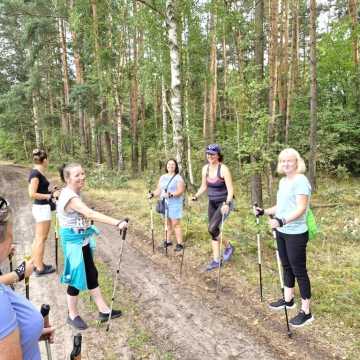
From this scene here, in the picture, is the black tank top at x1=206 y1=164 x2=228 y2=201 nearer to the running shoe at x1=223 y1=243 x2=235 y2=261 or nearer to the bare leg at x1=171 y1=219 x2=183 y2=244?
the running shoe at x1=223 y1=243 x2=235 y2=261

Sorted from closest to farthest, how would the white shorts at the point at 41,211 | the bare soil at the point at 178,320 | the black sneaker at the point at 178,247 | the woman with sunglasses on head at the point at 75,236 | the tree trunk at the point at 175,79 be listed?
the bare soil at the point at 178,320, the woman with sunglasses on head at the point at 75,236, the white shorts at the point at 41,211, the black sneaker at the point at 178,247, the tree trunk at the point at 175,79

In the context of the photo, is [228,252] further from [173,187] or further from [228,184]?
[173,187]

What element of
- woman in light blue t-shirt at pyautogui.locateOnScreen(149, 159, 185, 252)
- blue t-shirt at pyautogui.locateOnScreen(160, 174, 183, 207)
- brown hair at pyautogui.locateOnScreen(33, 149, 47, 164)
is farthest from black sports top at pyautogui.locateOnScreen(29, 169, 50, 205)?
blue t-shirt at pyautogui.locateOnScreen(160, 174, 183, 207)

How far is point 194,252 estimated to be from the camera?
7.01m

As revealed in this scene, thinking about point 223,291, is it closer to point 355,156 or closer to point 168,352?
point 168,352

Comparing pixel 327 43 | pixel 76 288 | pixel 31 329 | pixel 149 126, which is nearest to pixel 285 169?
pixel 76 288

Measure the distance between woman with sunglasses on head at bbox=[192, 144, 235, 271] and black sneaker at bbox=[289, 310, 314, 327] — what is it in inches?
70.0

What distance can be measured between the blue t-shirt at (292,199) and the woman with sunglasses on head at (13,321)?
325cm

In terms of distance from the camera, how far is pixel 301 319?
14.4 feet

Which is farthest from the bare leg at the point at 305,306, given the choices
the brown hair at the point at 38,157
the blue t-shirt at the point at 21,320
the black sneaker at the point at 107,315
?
the brown hair at the point at 38,157

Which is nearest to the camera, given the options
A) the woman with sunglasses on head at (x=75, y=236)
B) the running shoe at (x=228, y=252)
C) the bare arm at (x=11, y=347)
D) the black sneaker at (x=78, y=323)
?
the bare arm at (x=11, y=347)

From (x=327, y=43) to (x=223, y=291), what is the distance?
55.4ft

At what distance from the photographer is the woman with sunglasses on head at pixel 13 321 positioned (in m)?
1.52

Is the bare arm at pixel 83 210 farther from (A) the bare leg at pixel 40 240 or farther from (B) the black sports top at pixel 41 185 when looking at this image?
(A) the bare leg at pixel 40 240
